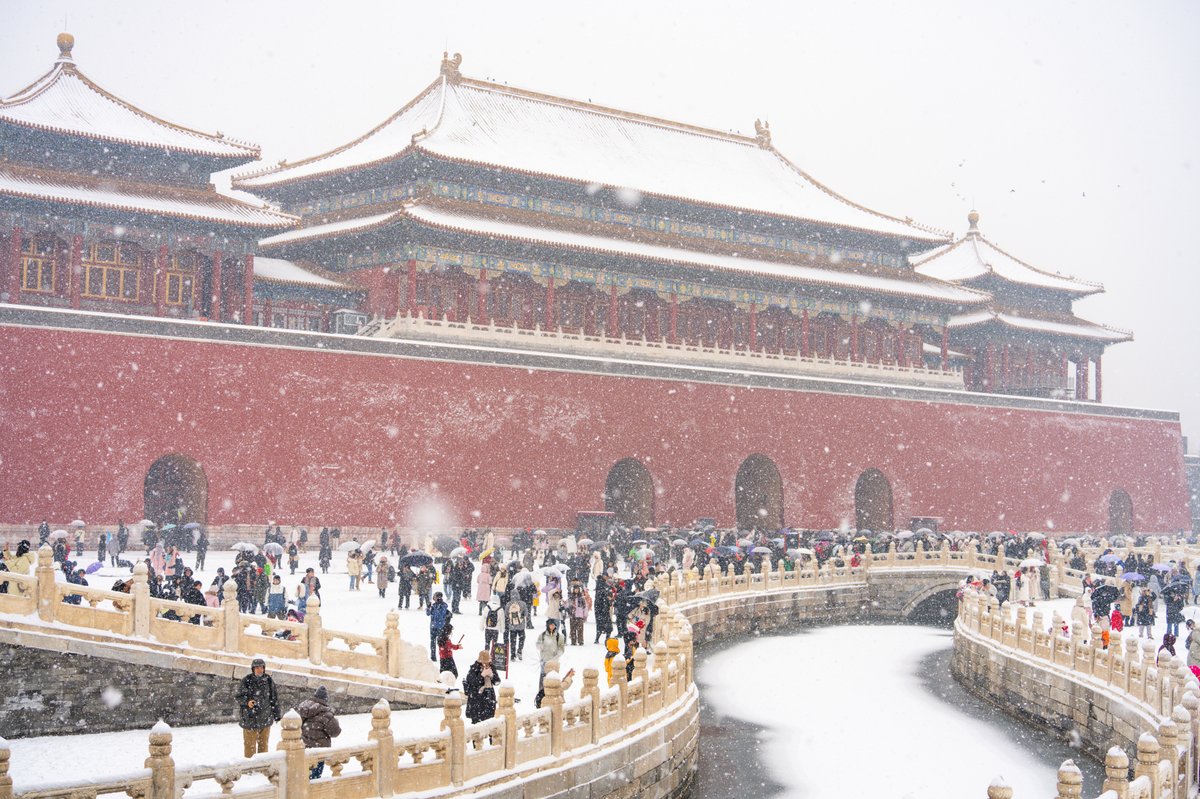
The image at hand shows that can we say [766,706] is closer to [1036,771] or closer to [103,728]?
[1036,771]

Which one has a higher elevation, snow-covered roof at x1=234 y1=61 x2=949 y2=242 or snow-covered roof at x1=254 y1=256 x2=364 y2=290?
snow-covered roof at x1=234 y1=61 x2=949 y2=242

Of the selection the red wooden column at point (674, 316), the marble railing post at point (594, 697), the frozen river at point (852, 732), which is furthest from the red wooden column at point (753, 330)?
the marble railing post at point (594, 697)

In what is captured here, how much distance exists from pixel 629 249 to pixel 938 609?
1208 centimetres

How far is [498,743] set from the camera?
37.8 ft

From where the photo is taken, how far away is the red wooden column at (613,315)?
1361 inches

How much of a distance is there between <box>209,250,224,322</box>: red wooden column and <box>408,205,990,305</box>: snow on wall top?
4.29 metres

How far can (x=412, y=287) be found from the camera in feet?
103

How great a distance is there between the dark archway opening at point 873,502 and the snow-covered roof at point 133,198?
18803 mm

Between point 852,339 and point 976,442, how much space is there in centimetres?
494

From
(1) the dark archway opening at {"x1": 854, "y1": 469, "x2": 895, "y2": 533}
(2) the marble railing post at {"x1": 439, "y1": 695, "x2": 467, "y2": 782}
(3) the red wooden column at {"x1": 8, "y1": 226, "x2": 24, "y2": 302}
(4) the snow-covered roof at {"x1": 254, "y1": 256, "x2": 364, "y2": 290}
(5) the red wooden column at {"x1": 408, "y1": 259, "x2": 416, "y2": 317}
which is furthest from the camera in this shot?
(1) the dark archway opening at {"x1": 854, "y1": 469, "x2": 895, "y2": 533}

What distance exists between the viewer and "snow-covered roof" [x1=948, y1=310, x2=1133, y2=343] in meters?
45.0

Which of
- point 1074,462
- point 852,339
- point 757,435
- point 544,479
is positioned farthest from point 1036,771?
point 1074,462

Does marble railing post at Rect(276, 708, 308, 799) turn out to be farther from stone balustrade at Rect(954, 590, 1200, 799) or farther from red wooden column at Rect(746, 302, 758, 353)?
red wooden column at Rect(746, 302, 758, 353)

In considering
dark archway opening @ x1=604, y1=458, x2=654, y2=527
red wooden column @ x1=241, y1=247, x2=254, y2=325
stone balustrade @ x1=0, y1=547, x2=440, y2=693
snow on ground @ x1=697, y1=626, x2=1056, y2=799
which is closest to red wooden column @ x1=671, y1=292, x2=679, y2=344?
dark archway opening @ x1=604, y1=458, x2=654, y2=527
